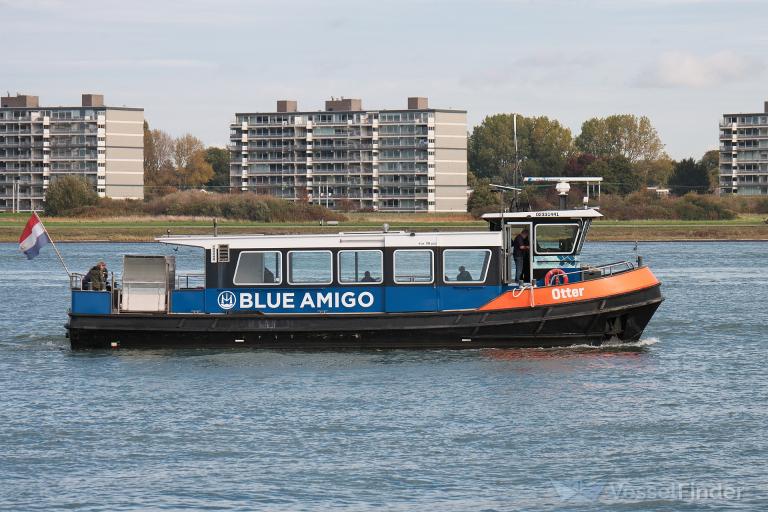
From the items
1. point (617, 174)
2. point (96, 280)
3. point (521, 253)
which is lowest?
point (96, 280)

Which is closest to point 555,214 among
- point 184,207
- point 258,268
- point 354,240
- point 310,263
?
point 354,240

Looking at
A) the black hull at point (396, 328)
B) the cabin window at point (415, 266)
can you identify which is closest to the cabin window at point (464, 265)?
the cabin window at point (415, 266)

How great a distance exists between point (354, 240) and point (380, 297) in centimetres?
162

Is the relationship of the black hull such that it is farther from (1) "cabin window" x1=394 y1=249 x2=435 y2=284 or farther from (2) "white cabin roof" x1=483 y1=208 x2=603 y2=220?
(2) "white cabin roof" x1=483 y1=208 x2=603 y2=220

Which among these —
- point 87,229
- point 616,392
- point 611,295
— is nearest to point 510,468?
point 616,392

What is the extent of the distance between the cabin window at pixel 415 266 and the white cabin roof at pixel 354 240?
24cm

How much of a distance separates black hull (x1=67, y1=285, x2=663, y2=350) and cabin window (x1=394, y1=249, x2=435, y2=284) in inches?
37.2

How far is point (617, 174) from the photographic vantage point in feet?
608

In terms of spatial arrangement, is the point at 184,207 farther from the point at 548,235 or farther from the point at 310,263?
the point at 310,263

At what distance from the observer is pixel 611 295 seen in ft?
104

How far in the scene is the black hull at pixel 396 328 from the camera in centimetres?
3189

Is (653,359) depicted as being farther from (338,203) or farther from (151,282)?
(338,203)

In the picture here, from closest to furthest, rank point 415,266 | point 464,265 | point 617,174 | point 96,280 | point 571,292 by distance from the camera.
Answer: point 571,292
point 415,266
point 464,265
point 96,280
point 617,174

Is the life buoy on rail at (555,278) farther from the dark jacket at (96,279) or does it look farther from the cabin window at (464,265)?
the dark jacket at (96,279)
